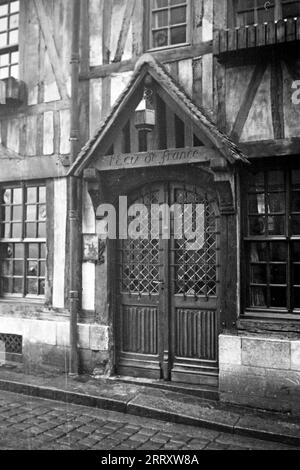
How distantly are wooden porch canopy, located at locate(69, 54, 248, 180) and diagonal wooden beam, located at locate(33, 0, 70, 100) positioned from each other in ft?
3.92

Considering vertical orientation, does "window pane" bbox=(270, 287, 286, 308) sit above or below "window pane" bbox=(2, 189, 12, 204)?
below

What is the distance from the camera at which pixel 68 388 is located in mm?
6352

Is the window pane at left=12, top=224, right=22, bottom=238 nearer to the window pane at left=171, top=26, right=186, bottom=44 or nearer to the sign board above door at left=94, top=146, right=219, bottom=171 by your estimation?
the sign board above door at left=94, top=146, right=219, bottom=171

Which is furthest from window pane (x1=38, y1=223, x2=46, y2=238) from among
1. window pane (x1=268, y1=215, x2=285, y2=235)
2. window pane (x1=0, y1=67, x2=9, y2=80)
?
window pane (x1=268, y1=215, x2=285, y2=235)

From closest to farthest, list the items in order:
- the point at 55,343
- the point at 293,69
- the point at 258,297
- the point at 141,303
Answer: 1. the point at 293,69
2. the point at 258,297
3. the point at 141,303
4. the point at 55,343

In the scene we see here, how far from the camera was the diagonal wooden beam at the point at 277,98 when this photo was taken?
579cm

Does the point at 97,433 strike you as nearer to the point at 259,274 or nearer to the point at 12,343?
the point at 259,274

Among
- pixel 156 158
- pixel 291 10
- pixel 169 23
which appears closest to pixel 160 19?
pixel 169 23

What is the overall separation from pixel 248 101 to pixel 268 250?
1.90 m

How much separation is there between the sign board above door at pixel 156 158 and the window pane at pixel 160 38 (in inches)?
63.2

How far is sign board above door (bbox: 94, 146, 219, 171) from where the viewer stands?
6.07m

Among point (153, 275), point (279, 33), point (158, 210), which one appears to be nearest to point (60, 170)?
point (158, 210)

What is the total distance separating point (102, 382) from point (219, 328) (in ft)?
6.07

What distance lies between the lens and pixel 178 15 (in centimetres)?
660
